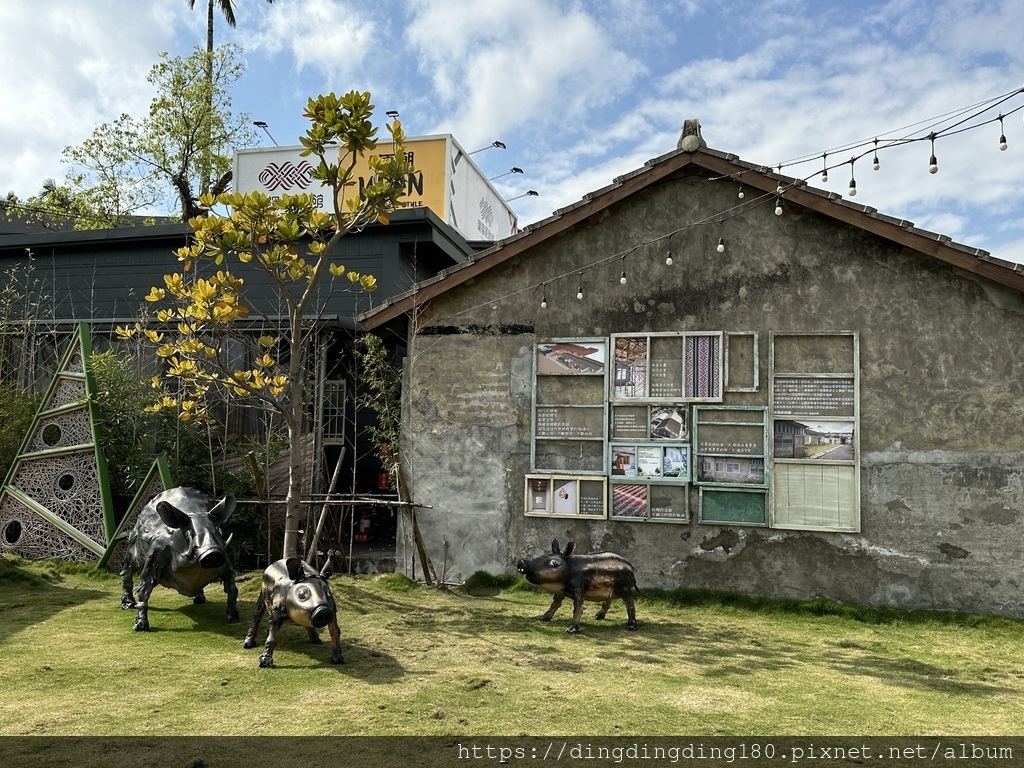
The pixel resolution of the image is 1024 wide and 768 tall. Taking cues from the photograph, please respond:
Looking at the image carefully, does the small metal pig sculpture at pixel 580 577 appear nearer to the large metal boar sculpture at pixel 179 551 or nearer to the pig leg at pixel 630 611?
the pig leg at pixel 630 611

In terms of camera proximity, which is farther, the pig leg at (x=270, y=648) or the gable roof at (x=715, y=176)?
the gable roof at (x=715, y=176)

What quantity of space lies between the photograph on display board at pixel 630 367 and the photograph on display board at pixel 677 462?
Answer: 29.3 inches

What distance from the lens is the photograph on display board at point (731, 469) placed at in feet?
30.2

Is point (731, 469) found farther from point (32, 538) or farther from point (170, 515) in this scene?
point (32, 538)

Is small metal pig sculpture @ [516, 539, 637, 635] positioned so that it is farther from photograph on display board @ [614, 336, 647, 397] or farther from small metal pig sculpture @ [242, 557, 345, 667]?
photograph on display board @ [614, 336, 647, 397]

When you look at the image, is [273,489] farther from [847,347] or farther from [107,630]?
[847,347]

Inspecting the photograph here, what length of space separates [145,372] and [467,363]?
569cm

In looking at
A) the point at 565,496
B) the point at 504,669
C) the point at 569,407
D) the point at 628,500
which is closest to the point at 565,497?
the point at 565,496

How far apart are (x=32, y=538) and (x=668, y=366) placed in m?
8.41

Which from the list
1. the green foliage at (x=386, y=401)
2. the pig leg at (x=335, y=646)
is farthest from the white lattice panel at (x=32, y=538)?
the pig leg at (x=335, y=646)

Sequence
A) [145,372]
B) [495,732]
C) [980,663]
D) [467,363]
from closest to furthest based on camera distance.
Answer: [495,732] < [980,663] < [467,363] < [145,372]

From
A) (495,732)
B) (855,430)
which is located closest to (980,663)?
(855,430)

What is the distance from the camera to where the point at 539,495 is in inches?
388

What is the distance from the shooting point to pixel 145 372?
500 inches
